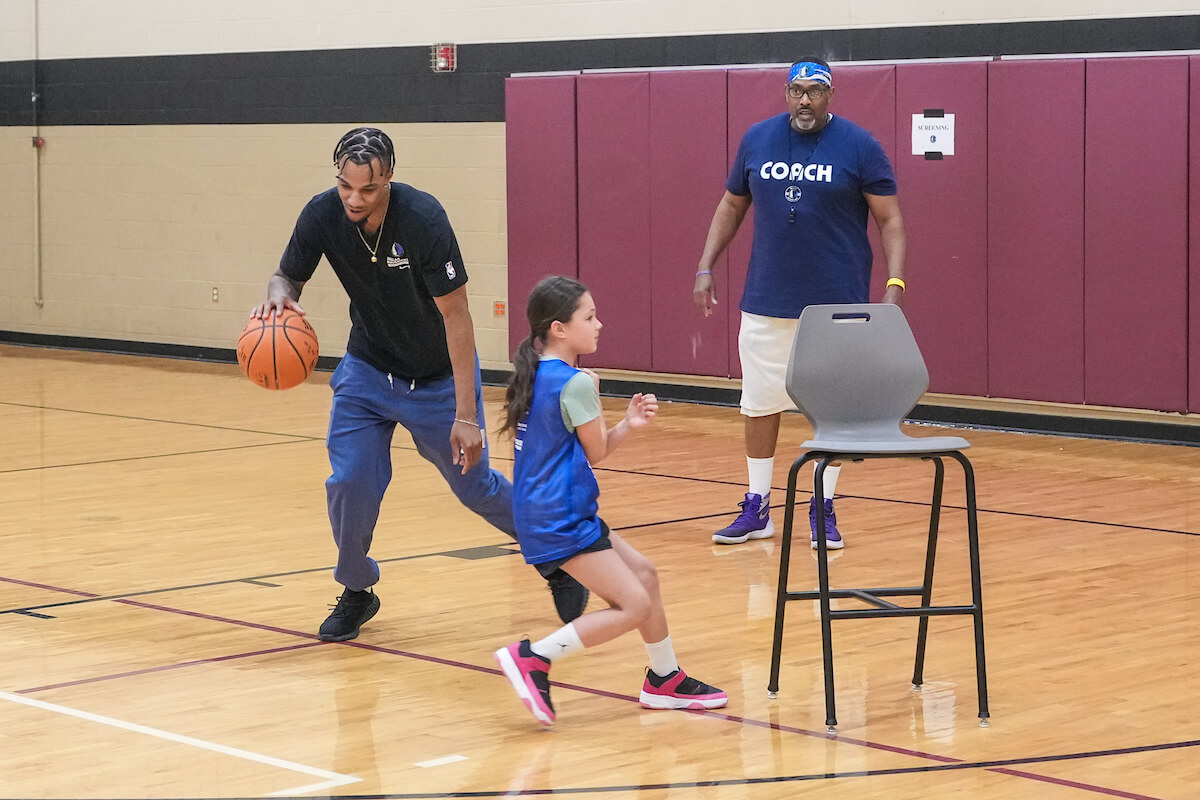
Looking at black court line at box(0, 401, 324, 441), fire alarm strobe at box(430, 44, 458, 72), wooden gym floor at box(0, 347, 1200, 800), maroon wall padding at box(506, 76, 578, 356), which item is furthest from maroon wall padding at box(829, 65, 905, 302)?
black court line at box(0, 401, 324, 441)

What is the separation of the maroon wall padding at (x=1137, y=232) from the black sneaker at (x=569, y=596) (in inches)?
226

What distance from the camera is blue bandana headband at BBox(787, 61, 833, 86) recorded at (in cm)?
653

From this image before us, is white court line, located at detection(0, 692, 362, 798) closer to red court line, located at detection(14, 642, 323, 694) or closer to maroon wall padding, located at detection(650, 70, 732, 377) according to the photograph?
→ red court line, located at detection(14, 642, 323, 694)

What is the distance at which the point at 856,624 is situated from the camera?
5566 millimetres

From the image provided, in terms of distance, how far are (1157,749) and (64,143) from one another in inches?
514

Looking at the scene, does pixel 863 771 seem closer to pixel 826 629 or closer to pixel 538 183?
pixel 826 629

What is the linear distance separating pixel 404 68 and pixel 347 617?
815 cm

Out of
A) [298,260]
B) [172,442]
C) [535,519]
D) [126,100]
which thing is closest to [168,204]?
[126,100]

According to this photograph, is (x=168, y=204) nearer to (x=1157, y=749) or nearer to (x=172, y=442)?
(x=172, y=442)

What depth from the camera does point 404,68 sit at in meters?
12.9

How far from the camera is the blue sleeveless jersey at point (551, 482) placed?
441 centimetres

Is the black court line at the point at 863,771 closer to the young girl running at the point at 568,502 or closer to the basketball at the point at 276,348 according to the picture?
the young girl running at the point at 568,502

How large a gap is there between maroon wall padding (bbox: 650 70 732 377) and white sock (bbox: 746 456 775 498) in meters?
4.28

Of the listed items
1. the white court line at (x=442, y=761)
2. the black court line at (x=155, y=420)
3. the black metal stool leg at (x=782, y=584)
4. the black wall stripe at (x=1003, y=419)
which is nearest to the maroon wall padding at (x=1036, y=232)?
the black wall stripe at (x=1003, y=419)
